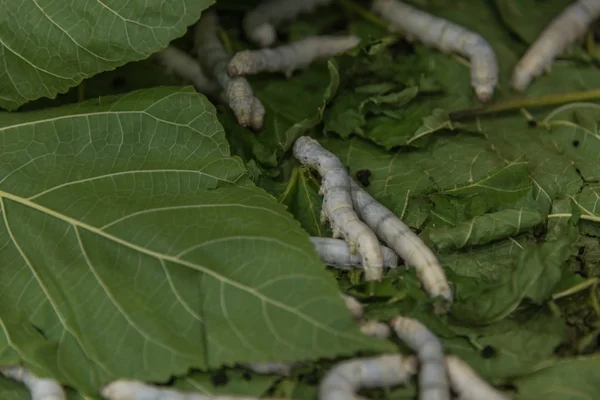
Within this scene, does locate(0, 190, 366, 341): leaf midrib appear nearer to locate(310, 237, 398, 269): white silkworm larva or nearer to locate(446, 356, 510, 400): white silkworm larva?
locate(446, 356, 510, 400): white silkworm larva

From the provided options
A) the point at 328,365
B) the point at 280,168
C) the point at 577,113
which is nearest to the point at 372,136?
the point at 280,168

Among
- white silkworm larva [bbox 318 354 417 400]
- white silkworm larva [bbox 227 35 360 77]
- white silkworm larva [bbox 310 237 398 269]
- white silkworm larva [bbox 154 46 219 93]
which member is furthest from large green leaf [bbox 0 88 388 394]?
white silkworm larva [bbox 154 46 219 93]

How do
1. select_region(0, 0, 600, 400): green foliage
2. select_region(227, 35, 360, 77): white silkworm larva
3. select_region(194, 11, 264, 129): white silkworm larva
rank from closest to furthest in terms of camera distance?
1. select_region(0, 0, 600, 400): green foliage
2. select_region(194, 11, 264, 129): white silkworm larva
3. select_region(227, 35, 360, 77): white silkworm larva

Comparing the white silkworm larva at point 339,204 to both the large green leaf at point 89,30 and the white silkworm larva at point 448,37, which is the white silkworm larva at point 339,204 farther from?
the white silkworm larva at point 448,37

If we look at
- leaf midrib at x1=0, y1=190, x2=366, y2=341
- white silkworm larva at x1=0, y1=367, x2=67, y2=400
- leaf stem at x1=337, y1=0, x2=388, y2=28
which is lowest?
white silkworm larva at x1=0, y1=367, x2=67, y2=400

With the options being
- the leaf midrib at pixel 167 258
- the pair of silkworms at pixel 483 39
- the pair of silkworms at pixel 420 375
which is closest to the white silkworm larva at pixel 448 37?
the pair of silkworms at pixel 483 39

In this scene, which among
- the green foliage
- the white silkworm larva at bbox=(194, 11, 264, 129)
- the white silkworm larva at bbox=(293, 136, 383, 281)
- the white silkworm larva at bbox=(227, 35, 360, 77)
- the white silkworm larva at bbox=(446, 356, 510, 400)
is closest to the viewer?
the white silkworm larva at bbox=(446, 356, 510, 400)
